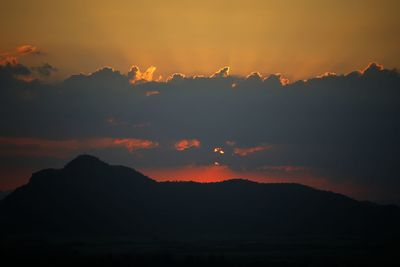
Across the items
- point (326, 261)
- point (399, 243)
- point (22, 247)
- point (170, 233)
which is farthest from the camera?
point (170, 233)

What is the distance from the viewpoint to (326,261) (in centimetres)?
11938

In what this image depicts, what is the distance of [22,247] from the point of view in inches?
5458

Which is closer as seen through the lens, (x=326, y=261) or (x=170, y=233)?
(x=326, y=261)

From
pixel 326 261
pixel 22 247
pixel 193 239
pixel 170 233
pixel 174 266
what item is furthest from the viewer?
pixel 170 233

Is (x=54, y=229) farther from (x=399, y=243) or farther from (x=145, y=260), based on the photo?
(x=399, y=243)

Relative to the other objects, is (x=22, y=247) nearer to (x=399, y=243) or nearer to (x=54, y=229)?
(x=54, y=229)

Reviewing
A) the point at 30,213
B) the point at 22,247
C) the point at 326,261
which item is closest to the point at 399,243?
the point at 326,261

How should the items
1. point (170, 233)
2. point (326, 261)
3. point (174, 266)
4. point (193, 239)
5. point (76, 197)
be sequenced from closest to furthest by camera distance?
point (174, 266)
point (326, 261)
point (193, 239)
point (170, 233)
point (76, 197)

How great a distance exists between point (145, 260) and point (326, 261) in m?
33.8

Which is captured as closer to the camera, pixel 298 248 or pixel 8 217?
pixel 298 248

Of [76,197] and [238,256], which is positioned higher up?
[76,197]

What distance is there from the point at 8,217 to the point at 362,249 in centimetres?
10180

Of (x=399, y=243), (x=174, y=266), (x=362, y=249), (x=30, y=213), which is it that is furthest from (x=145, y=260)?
(x=30, y=213)

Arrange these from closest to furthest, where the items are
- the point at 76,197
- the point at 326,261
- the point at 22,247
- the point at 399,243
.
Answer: the point at 326,261 → the point at 22,247 → the point at 399,243 → the point at 76,197
